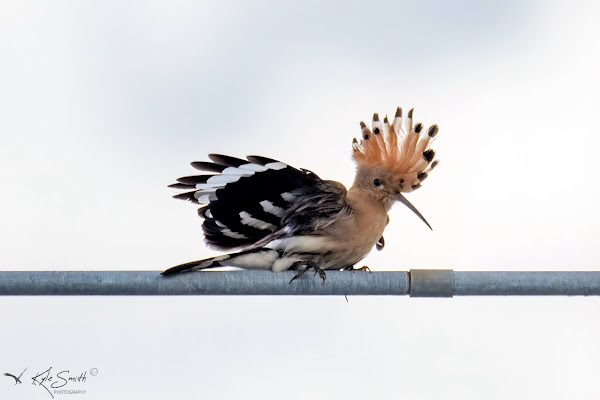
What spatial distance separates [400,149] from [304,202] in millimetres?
779

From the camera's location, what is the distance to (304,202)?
6.18 meters

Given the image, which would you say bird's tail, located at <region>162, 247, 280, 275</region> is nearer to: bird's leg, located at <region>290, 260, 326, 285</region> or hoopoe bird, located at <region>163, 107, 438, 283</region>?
hoopoe bird, located at <region>163, 107, 438, 283</region>

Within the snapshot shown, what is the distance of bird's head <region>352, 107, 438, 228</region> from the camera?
20.7 ft

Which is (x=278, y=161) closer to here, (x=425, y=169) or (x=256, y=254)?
(x=256, y=254)

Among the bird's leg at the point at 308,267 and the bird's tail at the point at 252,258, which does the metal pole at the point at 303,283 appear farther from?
the bird's tail at the point at 252,258

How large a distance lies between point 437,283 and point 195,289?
115 cm

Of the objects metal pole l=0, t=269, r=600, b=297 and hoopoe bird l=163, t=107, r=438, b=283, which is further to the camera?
hoopoe bird l=163, t=107, r=438, b=283

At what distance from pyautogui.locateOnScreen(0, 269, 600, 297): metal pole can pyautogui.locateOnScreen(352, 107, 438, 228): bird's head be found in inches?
72.1

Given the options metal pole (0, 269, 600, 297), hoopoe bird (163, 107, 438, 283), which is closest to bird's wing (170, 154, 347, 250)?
hoopoe bird (163, 107, 438, 283)

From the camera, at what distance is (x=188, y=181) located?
241 inches

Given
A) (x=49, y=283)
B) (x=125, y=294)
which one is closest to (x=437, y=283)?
(x=125, y=294)

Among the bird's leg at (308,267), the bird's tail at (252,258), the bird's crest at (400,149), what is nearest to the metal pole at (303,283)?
the bird's leg at (308,267)

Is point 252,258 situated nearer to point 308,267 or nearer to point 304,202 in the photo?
point 308,267

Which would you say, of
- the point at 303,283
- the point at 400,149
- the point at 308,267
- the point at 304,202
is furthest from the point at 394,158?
the point at 303,283
